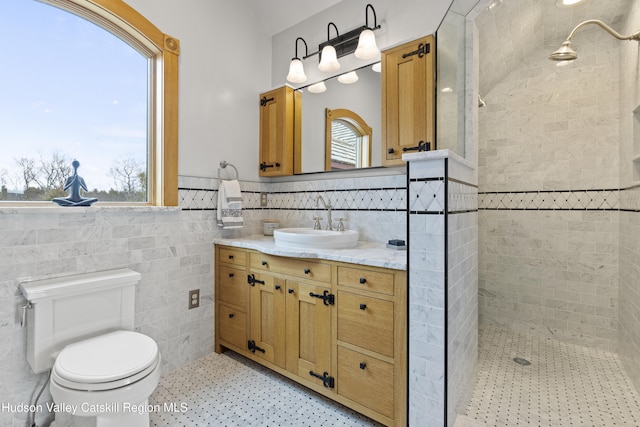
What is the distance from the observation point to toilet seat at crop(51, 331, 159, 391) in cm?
120

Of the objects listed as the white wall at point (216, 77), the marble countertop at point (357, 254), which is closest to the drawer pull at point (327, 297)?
the marble countertop at point (357, 254)

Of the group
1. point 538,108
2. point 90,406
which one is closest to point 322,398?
point 90,406

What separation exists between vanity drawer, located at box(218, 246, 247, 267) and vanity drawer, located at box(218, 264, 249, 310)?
53 mm

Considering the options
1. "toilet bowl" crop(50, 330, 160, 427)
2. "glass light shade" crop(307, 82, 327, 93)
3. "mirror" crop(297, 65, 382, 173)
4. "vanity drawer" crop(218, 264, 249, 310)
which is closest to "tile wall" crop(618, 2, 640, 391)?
"mirror" crop(297, 65, 382, 173)

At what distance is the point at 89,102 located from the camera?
1846 mm

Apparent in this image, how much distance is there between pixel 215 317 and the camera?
7.81ft

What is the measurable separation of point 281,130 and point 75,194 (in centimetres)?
149

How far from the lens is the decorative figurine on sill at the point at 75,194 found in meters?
1.65

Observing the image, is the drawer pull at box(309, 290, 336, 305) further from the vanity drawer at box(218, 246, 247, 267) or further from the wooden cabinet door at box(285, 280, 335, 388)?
the vanity drawer at box(218, 246, 247, 267)

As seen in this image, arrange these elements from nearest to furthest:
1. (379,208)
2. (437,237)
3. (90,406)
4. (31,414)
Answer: (90,406) → (437,237) → (31,414) → (379,208)

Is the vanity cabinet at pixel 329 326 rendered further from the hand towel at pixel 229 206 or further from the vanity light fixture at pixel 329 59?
the vanity light fixture at pixel 329 59

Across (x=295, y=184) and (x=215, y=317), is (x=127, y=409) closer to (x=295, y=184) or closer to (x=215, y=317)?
(x=215, y=317)

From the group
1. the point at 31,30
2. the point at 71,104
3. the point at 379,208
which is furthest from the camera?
the point at 379,208

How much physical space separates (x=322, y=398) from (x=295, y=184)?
5.36 ft
